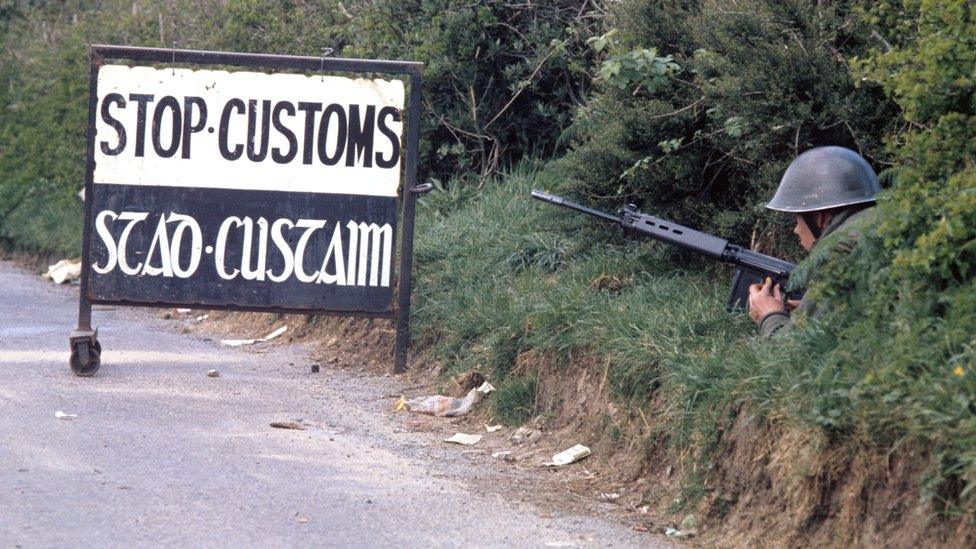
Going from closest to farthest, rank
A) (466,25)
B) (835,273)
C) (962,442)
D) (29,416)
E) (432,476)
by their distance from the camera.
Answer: (962,442)
(835,273)
(432,476)
(29,416)
(466,25)

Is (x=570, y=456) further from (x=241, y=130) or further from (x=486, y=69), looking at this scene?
(x=486, y=69)

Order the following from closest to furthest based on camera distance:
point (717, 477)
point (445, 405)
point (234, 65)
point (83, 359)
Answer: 1. point (717, 477)
2. point (445, 405)
3. point (83, 359)
4. point (234, 65)

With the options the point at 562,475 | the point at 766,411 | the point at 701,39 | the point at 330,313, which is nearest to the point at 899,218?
the point at 766,411

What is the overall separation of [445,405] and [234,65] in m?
2.85

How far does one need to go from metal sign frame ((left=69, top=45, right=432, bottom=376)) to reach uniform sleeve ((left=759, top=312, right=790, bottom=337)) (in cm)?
342

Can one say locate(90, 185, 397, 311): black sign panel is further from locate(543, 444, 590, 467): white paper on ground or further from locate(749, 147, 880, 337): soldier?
locate(749, 147, 880, 337): soldier

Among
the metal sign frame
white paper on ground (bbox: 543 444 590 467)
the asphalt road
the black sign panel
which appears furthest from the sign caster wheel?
white paper on ground (bbox: 543 444 590 467)

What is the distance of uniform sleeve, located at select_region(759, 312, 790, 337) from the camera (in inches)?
221

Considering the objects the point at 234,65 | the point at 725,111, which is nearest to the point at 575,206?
the point at 725,111

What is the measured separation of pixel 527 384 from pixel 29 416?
2850 millimetres

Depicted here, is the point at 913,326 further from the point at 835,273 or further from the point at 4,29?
the point at 4,29

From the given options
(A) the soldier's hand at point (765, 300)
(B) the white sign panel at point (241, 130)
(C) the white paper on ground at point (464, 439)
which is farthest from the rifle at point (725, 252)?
(B) the white sign panel at point (241, 130)

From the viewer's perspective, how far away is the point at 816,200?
577 cm

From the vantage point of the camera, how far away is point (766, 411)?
4.91 m
